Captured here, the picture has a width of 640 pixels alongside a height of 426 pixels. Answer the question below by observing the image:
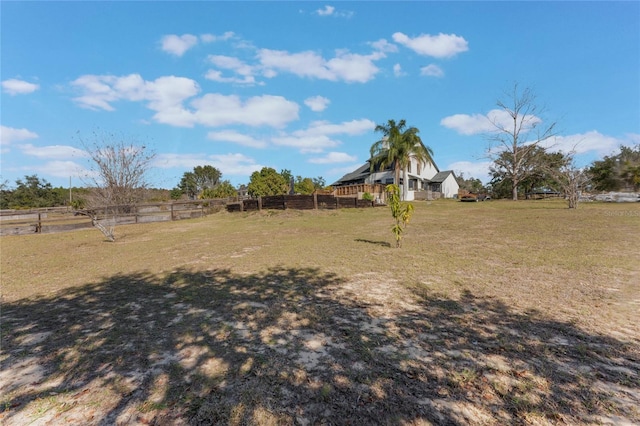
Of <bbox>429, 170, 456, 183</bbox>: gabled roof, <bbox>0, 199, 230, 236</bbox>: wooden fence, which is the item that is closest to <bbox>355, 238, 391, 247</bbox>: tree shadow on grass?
<bbox>0, 199, 230, 236</bbox>: wooden fence

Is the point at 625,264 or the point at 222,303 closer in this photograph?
the point at 222,303

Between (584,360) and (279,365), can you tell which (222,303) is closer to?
(279,365)

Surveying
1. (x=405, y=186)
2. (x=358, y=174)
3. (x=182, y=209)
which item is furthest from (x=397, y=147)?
(x=182, y=209)

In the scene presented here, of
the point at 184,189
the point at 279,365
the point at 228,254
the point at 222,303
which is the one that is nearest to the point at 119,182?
the point at 228,254

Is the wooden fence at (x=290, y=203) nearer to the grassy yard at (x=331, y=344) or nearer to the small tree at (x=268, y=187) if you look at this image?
the grassy yard at (x=331, y=344)

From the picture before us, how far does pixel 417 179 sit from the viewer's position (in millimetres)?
40125

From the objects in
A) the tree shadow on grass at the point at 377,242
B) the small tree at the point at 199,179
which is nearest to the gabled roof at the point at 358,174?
the tree shadow on grass at the point at 377,242

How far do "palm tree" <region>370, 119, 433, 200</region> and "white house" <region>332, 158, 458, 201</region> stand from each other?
8.61 feet

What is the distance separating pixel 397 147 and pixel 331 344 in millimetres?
32348

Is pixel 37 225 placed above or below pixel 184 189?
below

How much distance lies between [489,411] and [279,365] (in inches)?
62.5

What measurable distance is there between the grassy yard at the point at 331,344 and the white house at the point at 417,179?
3181cm

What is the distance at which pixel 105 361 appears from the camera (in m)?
2.59

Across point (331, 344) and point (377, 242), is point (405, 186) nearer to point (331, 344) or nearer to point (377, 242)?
point (377, 242)
